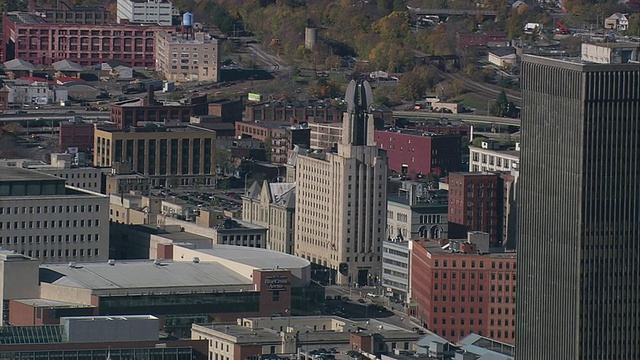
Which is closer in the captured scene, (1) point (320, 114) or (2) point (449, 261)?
(2) point (449, 261)

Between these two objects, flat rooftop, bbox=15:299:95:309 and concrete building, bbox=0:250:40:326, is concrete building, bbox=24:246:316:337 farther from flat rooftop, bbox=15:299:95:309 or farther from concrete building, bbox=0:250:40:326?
flat rooftop, bbox=15:299:95:309

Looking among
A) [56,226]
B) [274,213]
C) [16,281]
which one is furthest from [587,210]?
[274,213]

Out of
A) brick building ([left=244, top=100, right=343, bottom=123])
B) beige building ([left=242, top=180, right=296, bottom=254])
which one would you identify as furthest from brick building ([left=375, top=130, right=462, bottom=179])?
beige building ([left=242, top=180, right=296, bottom=254])

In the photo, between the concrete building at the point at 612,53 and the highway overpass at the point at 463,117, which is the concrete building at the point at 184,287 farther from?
the highway overpass at the point at 463,117

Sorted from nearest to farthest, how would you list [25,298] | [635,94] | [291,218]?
1. [635,94]
2. [25,298]
3. [291,218]

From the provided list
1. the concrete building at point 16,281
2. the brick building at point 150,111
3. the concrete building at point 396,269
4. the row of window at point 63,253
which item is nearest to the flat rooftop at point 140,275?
the concrete building at point 16,281

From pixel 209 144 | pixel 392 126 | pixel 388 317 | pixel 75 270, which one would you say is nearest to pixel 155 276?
pixel 75 270

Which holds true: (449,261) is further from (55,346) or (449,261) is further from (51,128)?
(51,128)
